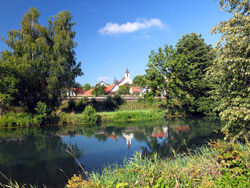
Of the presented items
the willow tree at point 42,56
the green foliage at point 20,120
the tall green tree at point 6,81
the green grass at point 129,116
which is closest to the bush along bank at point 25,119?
the green foliage at point 20,120

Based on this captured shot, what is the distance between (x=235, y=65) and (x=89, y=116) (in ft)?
61.9

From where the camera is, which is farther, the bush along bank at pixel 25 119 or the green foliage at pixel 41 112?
the green foliage at pixel 41 112

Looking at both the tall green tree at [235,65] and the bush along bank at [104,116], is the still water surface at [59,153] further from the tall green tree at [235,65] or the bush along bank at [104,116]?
the bush along bank at [104,116]

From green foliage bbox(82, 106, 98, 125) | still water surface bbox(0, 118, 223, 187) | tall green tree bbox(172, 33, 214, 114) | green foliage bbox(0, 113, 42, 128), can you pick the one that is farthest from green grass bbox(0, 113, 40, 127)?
tall green tree bbox(172, 33, 214, 114)

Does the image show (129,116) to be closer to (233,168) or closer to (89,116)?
(89,116)

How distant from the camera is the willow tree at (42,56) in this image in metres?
23.5

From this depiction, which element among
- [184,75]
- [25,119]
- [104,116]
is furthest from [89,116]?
[184,75]

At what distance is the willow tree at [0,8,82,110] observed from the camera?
924 inches

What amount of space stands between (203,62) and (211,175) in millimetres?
26002

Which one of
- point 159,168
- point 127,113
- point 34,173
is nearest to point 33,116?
point 127,113

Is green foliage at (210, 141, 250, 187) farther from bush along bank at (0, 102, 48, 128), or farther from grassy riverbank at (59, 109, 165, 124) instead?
bush along bank at (0, 102, 48, 128)

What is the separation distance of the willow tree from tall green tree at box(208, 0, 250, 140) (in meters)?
21.4

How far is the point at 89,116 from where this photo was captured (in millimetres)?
22781

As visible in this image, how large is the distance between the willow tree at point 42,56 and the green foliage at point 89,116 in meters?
5.90
